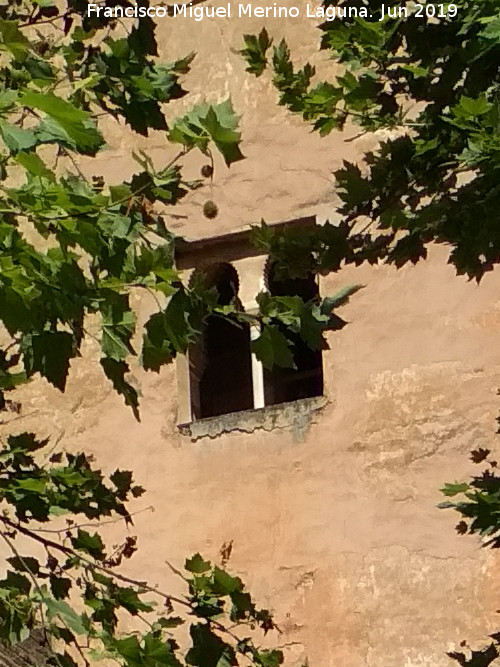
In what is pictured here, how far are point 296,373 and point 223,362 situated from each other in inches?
14.0

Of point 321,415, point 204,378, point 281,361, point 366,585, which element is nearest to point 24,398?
point 204,378

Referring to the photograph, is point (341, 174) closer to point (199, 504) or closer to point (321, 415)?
→ point (321, 415)

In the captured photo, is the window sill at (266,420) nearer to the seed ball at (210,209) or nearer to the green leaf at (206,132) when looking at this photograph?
the seed ball at (210,209)

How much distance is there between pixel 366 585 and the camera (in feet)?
16.1

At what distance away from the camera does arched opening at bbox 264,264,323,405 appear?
5.65 m

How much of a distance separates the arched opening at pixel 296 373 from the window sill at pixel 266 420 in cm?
27

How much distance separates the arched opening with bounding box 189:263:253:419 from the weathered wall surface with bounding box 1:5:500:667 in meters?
0.19

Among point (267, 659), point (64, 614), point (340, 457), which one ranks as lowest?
point (267, 659)

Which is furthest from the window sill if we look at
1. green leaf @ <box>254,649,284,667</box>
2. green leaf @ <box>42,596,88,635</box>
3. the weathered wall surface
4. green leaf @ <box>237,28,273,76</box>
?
green leaf @ <box>42,596,88,635</box>

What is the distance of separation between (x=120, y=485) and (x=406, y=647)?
140 centimetres

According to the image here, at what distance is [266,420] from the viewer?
17.4 ft

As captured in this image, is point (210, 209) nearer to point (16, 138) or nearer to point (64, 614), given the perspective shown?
point (64, 614)

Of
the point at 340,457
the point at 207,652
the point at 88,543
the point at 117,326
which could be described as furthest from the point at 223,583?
the point at 340,457

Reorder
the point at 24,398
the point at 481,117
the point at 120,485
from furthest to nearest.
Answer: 1. the point at 24,398
2. the point at 120,485
3. the point at 481,117
